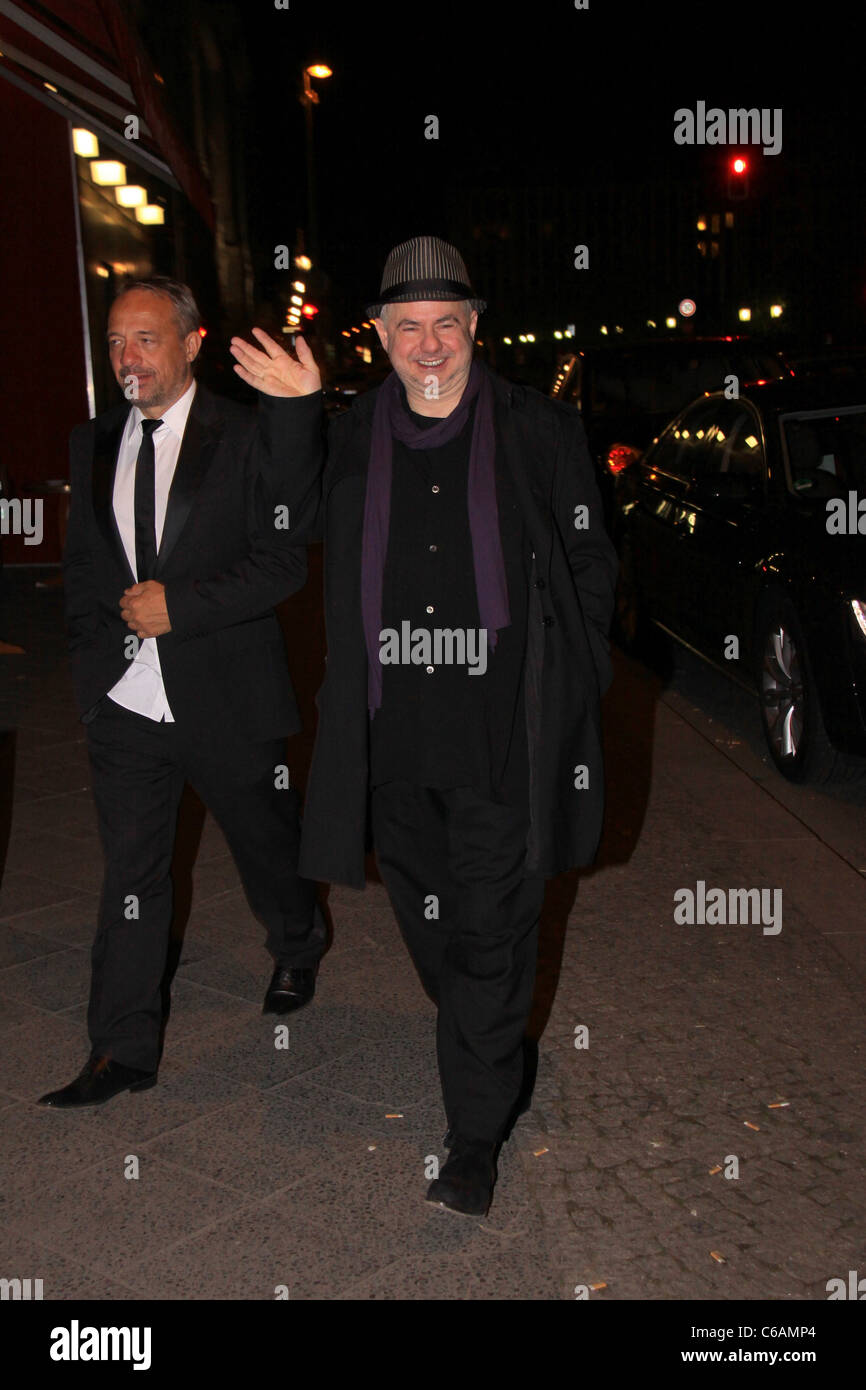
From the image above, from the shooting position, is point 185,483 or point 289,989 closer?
point 185,483

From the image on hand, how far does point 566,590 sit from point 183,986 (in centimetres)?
203

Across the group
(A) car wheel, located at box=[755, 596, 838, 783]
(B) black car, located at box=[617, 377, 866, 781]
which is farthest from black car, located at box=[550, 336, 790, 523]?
(A) car wheel, located at box=[755, 596, 838, 783]

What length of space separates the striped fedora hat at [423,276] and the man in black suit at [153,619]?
631mm

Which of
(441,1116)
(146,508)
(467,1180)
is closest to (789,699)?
(441,1116)

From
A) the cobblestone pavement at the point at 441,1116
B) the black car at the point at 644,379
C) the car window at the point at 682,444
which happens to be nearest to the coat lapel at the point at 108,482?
the cobblestone pavement at the point at 441,1116

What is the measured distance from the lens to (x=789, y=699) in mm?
6805

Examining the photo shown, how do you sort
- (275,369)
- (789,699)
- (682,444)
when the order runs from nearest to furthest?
(275,369)
(789,699)
(682,444)

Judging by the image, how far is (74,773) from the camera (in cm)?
726

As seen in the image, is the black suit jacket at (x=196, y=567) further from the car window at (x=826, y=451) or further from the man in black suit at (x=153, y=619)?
the car window at (x=826, y=451)

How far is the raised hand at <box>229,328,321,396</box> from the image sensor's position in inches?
127

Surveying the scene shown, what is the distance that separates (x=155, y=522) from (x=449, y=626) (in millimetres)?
970

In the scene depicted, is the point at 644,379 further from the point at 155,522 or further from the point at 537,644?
the point at 537,644
